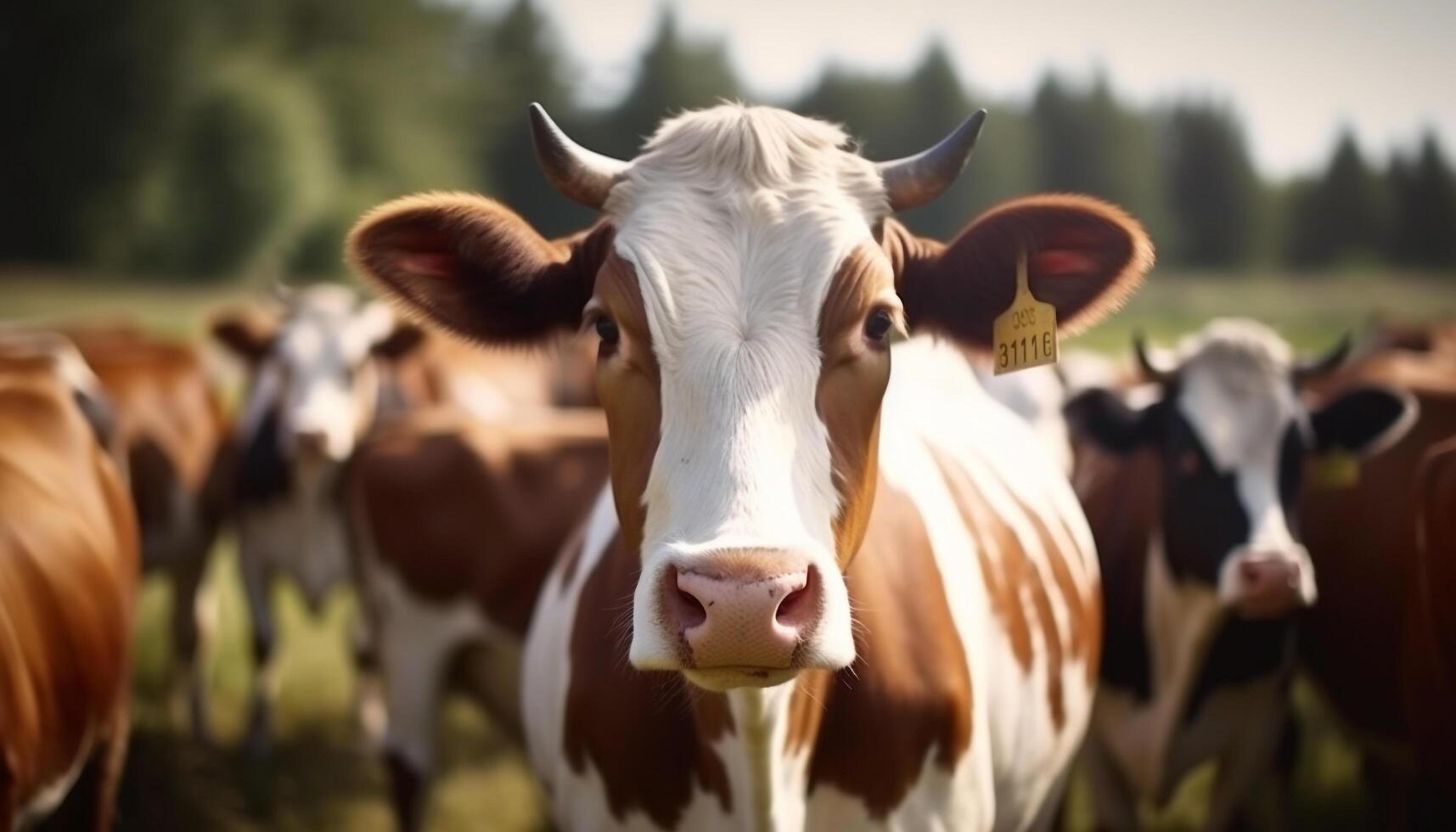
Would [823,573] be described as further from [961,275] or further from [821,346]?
[961,275]

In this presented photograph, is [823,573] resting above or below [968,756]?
above

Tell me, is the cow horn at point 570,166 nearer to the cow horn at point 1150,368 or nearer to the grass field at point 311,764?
the cow horn at point 1150,368

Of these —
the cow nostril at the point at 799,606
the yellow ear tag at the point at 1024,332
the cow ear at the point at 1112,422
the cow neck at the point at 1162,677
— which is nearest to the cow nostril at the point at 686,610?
the cow nostril at the point at 799,606

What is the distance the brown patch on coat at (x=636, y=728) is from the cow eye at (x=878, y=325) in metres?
0.59

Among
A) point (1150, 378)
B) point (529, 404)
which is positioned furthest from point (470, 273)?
point (529, 404)

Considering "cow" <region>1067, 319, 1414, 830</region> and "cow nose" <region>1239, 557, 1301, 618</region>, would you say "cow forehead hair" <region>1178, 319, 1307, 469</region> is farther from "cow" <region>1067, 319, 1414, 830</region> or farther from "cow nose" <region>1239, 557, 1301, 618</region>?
"cow nose" <region>1239, 557, 1301, 618</region>

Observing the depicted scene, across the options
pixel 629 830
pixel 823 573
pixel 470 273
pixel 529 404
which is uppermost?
pixel 470 273

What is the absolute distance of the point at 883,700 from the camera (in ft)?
7.53

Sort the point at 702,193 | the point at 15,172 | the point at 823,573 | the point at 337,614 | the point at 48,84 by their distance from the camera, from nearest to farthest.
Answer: the point at 823,573 → the point at 702,193 → the point at 337,614 → the point at 15,172 → the point at 48,84

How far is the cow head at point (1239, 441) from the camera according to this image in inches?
144

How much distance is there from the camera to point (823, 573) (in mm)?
1773

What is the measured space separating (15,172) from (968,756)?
32037 mm

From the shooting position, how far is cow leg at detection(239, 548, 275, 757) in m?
6.30

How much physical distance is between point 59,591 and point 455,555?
1.41 meters
